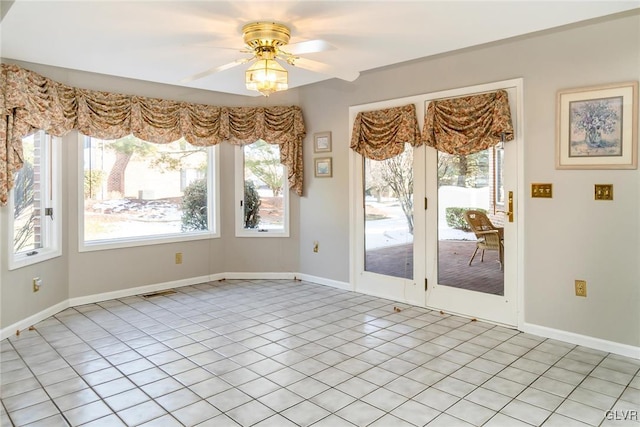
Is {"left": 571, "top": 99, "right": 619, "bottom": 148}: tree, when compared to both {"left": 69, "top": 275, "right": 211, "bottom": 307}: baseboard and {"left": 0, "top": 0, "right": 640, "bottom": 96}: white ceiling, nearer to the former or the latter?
{"left": 0, "top": 0, "right": 640, "bottom": 96}: white ceiling

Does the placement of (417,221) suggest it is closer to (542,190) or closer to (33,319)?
(542,190)

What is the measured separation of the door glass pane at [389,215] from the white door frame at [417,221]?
0.26 ft

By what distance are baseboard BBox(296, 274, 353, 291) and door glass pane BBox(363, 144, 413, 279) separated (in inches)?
14.4

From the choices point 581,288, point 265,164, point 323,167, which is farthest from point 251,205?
point 581,288

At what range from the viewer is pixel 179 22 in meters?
3.04

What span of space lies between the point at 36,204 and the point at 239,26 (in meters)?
2.76

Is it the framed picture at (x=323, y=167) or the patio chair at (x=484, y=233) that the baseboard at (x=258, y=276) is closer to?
the framed picture at (x=323, y=167)

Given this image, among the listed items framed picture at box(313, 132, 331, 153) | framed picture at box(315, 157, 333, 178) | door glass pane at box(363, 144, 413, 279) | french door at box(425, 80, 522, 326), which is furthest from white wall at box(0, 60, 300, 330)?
french door at box(425, 80, 522, 326)

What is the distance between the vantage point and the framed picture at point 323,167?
536 centimetres

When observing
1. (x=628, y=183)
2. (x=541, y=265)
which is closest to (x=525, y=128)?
(x=628, y=183)

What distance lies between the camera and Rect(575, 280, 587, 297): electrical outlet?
340cm

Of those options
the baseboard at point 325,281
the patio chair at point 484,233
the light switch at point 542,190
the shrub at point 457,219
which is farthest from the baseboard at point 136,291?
the light switch at point 542,190

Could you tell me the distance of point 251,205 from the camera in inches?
229

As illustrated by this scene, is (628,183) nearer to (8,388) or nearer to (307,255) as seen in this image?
(307,255)
